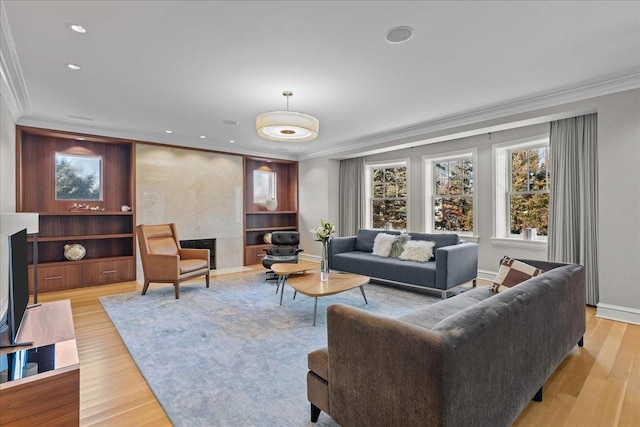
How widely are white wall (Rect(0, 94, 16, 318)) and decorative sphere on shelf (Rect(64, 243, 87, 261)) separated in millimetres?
958

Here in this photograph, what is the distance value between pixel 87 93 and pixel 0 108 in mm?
824

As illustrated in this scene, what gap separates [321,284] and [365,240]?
2388mm

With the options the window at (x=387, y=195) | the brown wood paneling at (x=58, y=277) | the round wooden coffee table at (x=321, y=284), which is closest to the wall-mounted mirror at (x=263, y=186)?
the window at (x=387, y=195)

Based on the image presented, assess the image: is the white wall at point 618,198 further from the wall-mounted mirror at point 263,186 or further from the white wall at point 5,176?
the white wall at point 5,176

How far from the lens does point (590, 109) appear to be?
12.0ft

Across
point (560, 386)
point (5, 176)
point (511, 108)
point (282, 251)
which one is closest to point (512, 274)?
point (560, 386)

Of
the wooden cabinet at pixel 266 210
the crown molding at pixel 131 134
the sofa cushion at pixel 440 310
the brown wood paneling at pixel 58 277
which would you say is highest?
the crown molding at pixel 131 134

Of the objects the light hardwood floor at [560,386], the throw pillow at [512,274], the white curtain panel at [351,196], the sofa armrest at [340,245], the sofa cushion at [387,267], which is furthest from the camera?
the white curtain panel at [351,196]

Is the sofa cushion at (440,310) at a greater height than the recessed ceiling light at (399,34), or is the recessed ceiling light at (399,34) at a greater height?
the recessed ceiling light at (399,34)

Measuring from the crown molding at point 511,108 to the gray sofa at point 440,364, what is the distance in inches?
115

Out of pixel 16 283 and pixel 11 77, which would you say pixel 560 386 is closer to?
pixel 16 283

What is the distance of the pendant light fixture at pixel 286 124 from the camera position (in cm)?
329

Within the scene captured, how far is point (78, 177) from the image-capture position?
530cm

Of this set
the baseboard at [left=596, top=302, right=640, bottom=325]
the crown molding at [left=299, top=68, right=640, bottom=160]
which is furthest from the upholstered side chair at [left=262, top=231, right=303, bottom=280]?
the baseboard at [left=596, top=302, right=640, bottom=325]
